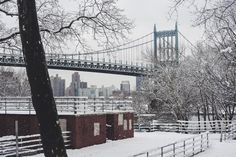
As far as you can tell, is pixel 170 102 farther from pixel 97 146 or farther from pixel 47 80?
pixel 47 80

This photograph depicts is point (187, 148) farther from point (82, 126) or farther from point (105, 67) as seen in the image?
point (105, 67)

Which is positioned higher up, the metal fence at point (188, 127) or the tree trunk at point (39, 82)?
the tree trunk at point (39, 82)

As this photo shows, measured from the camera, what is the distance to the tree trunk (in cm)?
812

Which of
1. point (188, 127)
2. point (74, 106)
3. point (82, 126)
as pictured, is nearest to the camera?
point (74, 106)

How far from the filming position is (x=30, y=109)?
27297 millimetres

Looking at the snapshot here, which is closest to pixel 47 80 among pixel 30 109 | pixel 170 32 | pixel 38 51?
pixel 38 51

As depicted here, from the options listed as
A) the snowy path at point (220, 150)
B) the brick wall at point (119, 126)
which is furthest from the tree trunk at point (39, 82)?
the brick wall at point (119, 126)

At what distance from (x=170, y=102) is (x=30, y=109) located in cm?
2666

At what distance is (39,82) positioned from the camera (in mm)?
8172

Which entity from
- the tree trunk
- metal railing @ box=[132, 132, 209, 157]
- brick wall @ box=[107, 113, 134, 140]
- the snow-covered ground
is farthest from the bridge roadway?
the tree trunk

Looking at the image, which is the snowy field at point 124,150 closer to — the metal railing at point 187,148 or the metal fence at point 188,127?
the metal railing at point 187,148

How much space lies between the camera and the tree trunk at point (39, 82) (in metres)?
8.12

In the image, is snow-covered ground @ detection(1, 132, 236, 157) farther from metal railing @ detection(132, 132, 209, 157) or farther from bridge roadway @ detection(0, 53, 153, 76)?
bridge roadway @ detection(0, 53, 153, 76)

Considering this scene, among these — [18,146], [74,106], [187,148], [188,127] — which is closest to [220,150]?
[187,148]
